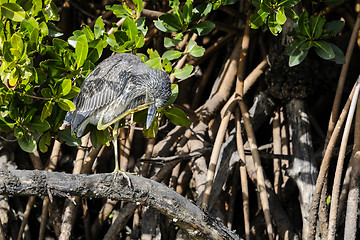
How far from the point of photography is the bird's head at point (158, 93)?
251cm

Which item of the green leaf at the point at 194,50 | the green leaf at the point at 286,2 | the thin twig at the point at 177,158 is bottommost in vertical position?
the thin twig at the point at 177,158

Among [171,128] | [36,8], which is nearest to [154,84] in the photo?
[36,8]

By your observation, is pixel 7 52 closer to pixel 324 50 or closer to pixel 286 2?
pixel 286 2

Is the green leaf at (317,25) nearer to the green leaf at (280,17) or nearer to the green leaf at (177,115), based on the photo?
the green leaf at (280,17)

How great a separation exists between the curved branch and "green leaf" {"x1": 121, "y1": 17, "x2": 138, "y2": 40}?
662mm

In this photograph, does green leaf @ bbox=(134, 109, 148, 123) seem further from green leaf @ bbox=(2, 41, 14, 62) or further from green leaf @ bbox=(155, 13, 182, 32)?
green leaf @ bbox=(2, 41, 14, 62)

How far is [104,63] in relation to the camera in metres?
2.72

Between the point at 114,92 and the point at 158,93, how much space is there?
0.28m

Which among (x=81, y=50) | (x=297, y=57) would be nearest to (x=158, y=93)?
(x=81, y=50)

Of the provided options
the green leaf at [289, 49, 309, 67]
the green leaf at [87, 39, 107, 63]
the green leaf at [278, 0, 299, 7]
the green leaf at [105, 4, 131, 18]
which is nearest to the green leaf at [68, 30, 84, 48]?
the green leaf at [87, 39, 107, 63]

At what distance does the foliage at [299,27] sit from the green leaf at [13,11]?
1.09 m

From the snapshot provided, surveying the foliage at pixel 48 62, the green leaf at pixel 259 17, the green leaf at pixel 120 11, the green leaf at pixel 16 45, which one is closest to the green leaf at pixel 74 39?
the foliage at pixel 48 62

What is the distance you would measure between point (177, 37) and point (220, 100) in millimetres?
812

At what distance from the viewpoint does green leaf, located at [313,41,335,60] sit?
282 cm
